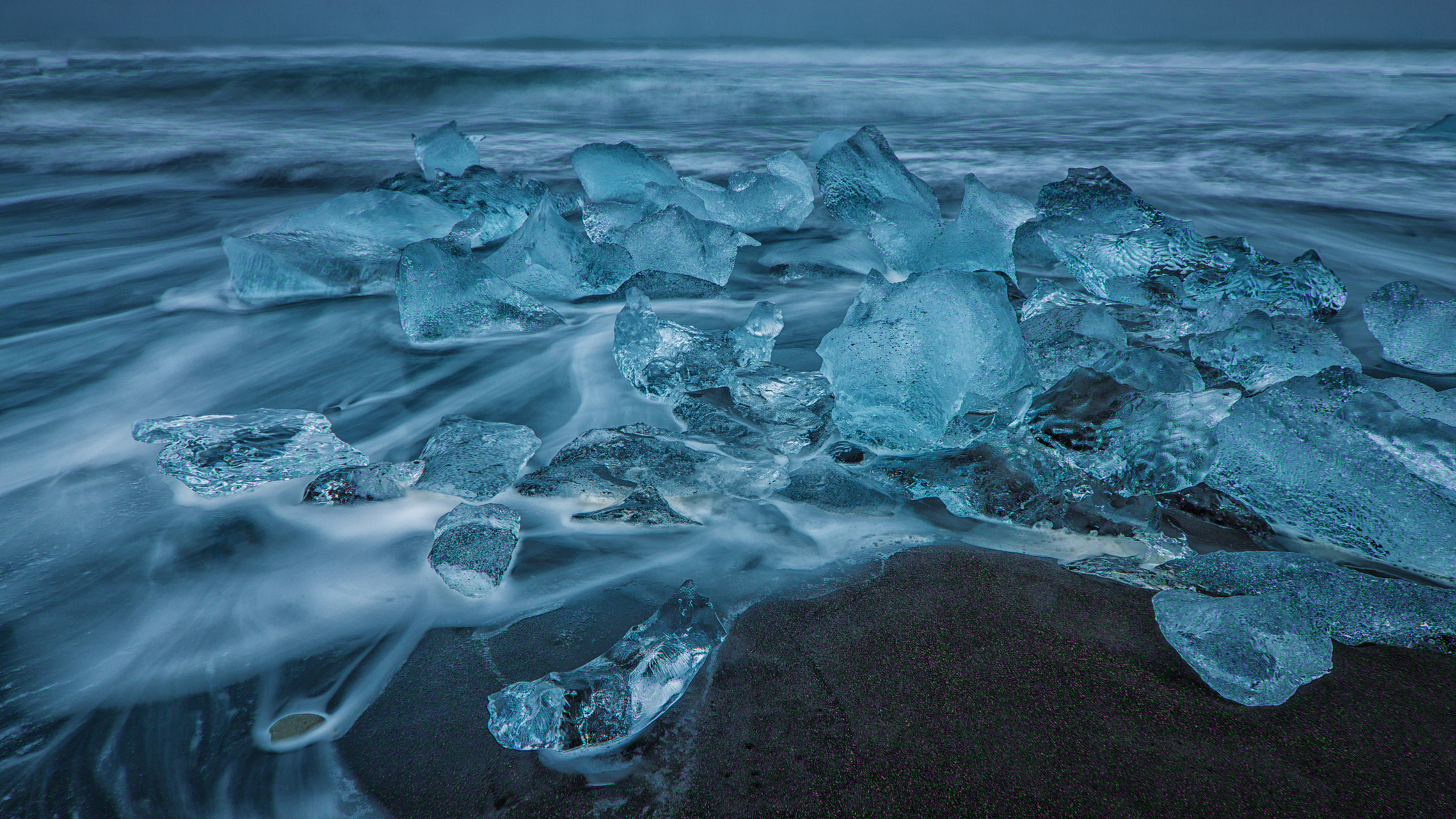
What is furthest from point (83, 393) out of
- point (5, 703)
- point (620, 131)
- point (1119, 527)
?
point (620, 131)

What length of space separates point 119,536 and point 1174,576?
2049mm

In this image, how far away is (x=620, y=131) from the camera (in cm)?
686

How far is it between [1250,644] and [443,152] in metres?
4.19

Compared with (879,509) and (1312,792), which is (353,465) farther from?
(1312,792)

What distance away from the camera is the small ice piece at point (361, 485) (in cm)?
161

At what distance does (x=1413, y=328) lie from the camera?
2117mm

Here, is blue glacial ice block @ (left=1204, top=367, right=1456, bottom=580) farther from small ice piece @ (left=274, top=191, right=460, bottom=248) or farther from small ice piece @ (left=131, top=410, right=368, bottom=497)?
small ice piece @ (left=274, top=191, right=460, bottom=248)

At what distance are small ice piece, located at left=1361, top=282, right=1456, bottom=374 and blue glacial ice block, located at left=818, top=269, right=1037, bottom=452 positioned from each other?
1314 mm

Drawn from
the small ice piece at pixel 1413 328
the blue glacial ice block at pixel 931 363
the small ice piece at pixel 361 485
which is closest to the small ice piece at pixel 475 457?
the small ice piece at pixel 361 485

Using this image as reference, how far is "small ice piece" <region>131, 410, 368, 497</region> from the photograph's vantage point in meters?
1.64

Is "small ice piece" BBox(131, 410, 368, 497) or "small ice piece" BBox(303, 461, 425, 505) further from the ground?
"small ice piece" BBox(131, 410, 368, 497)

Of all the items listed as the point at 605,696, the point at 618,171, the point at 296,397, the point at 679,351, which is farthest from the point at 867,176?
the point at 605,696

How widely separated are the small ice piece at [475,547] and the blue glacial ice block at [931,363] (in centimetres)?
79

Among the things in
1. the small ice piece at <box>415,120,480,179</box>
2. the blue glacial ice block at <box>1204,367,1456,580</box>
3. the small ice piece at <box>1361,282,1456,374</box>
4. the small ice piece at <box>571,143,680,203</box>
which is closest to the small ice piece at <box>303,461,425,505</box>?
the blue glacial ice block at <box>1204,367,1456,580</box>
